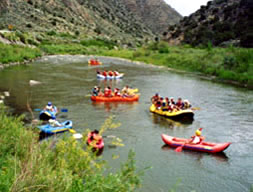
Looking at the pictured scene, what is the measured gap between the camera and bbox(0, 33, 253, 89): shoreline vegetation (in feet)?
82.9

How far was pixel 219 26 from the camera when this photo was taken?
45.6 meters

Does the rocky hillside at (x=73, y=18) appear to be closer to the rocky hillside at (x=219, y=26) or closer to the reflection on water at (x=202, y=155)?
the rocky hillside at (x=219, y=26)

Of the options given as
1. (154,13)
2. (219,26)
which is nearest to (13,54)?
(219,26)

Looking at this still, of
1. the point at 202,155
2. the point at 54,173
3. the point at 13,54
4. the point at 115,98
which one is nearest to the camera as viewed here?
the point at 54,173

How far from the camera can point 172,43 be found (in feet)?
178

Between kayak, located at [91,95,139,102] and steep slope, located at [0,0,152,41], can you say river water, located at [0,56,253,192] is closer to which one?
kayak, located at [91,95,139,102]

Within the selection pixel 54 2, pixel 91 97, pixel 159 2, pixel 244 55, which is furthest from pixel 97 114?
pixel 159 2

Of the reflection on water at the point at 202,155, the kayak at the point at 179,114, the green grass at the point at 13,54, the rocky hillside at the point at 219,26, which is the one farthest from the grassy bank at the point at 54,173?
the rocky hillside at the point at 219,26

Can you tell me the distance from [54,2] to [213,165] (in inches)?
3062

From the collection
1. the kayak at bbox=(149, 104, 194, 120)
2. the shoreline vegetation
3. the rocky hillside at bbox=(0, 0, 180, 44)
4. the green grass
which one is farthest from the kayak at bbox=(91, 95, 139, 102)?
the rocky hillside at bbox=(0, 0, 180, 44)

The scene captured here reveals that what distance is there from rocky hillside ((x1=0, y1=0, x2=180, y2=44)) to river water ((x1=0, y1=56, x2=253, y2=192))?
31.0 meters

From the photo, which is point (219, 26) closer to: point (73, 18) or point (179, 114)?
point (179, 114)

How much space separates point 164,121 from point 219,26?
3642 cm

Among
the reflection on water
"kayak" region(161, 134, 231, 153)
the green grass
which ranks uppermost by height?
"kayak" region(161, 134, 231, 153)
